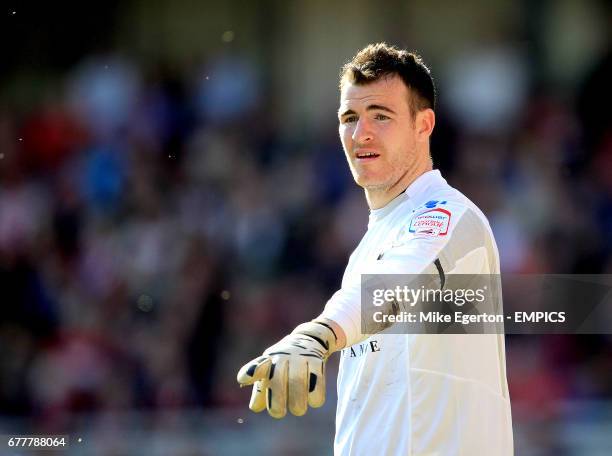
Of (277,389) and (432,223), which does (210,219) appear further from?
(277,389)

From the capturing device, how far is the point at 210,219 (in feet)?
28.4

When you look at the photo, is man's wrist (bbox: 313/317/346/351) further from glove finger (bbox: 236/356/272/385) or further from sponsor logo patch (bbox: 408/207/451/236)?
sponsor logo patch (bbox: 408/207/451/236)

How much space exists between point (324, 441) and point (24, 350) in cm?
268

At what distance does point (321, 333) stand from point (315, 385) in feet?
0.88

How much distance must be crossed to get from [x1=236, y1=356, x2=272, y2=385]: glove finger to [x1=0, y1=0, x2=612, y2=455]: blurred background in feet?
15.2

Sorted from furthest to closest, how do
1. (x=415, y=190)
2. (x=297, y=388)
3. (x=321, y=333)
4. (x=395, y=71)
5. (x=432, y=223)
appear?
(x=395, y=71), (x=415, y=190), (x=432, y=223), (x=321, y=333), (x=297, y=388)

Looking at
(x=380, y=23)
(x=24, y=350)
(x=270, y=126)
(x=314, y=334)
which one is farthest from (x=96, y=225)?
(x=314, y=334)

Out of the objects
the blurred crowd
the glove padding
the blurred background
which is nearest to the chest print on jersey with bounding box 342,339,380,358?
the glove padding

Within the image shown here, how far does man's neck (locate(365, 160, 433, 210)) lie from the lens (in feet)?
12.2

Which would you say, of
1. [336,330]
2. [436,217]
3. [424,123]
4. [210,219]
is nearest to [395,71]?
[424,123]

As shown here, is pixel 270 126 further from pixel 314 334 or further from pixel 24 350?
pixel 314 334

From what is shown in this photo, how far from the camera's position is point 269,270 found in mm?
8375

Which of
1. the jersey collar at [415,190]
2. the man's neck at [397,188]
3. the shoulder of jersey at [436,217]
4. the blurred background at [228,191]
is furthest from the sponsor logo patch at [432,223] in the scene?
the blurred background at [228,191]

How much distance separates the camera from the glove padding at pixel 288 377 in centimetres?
234
